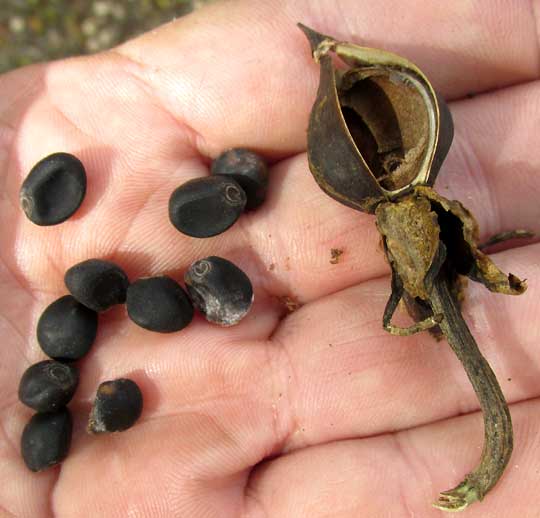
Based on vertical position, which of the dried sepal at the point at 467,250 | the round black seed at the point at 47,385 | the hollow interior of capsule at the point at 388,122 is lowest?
the round black seed at the point at 47,385

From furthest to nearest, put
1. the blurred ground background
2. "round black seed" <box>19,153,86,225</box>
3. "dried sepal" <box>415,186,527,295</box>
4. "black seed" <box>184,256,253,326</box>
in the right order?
1. the blurred ground background
2. "round black seed" <box>19,153,86,225</box>
3. "black seed" <box>184,256,253,326</box>
4. "dried sepal" <box>415,186,527,295</box>

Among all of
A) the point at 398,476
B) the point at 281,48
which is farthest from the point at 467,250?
the point at 281,48

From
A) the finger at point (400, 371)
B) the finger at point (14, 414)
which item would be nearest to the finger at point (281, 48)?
the finger at point (400, 371)

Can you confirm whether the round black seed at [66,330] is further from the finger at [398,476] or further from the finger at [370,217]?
the finger at [398,476]

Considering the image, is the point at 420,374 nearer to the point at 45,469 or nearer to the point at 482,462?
the point at 482,462

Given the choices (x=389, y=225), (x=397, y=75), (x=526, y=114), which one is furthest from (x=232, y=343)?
(x=526, y=114)

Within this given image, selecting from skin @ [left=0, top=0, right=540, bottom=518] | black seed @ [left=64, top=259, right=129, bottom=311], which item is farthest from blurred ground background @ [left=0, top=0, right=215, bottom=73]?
black seed @ [left=64, top=259, right=129, bottom=311]

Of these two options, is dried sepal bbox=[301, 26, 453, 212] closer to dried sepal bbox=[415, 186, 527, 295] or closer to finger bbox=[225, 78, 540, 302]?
dried sepal bbox=[415, 186, 527, 295]

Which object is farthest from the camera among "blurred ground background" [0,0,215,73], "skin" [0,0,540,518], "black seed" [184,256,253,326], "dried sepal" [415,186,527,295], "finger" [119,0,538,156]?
"blurred ground background" [0,0,215,73]
